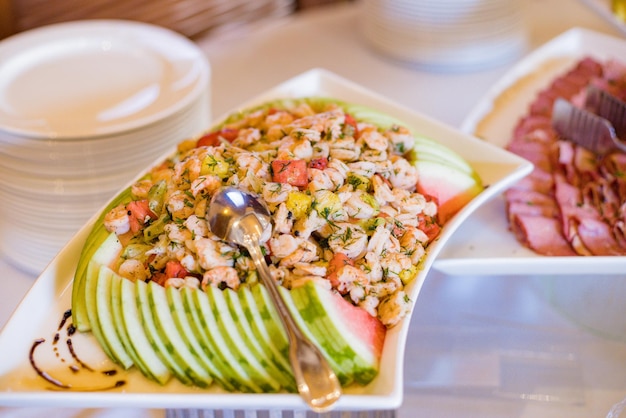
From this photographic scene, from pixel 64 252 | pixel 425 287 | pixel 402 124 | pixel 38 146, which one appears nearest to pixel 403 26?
pixel 402 124

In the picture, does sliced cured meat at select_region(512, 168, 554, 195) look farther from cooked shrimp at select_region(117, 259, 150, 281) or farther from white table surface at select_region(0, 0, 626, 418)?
cooked shrimp at select_region(117, 259, 150, 281)

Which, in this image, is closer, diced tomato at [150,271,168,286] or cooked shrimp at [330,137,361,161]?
diced tomato at [150,271,168,286]

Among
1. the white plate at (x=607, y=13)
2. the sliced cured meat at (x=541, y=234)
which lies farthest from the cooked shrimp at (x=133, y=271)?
the white plate at (x=607, y=13)

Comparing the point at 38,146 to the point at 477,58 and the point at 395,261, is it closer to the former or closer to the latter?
the point at 395,261

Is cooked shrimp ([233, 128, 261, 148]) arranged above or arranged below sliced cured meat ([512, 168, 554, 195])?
above

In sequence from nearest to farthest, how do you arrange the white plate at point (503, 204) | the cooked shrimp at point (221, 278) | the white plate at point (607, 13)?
the cooked shrimp at point (221, 278)
the white plate at point (503, 204)
the white plate at point (607, 13)

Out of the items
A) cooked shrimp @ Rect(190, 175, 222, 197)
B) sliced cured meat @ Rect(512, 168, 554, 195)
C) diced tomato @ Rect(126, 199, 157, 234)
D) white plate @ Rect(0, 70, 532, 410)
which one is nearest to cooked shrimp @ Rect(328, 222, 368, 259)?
white plate @ Rect(0, 70, 532, 410)

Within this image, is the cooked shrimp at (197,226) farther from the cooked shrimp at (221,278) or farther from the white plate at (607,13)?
the white plate at (607,13)
